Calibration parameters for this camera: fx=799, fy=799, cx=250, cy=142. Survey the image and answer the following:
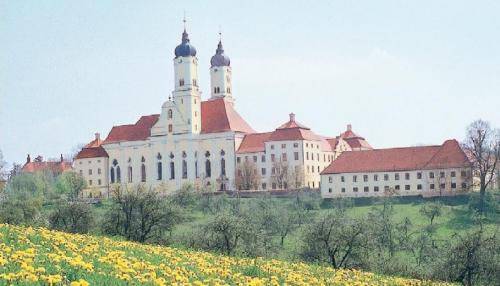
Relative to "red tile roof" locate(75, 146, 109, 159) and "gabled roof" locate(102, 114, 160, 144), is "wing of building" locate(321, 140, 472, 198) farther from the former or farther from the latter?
"red tile roof" locate(75, 146, 109, 159)

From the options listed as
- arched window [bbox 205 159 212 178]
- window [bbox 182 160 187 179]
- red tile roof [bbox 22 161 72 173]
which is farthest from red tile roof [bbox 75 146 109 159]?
red tile roof [bbox 22 161 72 173]

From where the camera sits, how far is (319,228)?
4259 cm

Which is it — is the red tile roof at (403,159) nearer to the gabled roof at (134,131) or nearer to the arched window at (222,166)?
the arched window at (222,166)

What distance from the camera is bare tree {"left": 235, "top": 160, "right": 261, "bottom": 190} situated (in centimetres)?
10838

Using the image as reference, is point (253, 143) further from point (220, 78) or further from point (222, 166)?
point (220, 78)

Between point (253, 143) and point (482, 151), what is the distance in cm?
3392

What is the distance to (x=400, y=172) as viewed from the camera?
96125mm

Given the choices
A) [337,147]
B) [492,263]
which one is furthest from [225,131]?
[492,263]

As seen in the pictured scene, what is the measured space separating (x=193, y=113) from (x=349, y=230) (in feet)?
Answer: 254

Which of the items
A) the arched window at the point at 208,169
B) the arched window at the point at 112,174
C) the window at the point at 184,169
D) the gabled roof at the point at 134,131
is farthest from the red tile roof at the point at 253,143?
the arched window at the point at 112,174

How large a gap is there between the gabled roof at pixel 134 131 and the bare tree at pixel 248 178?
63.3ft

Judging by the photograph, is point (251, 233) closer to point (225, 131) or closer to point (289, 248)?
point (289, 248)

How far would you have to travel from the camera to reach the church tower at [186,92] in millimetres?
117250

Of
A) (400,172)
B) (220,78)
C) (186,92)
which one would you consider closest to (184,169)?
(186,92)
